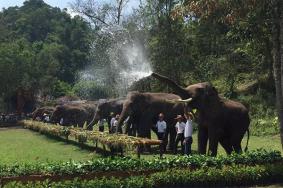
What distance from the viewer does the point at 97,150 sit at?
78.5 ft

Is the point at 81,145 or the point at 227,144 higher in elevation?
the point at 227,144

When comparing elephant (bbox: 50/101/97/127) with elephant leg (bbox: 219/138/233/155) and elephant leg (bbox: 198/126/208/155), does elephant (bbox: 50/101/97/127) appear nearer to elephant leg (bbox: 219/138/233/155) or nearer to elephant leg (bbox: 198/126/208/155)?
elephant leg (bbox: 219/138/233/155)

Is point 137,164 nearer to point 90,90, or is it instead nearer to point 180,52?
point 180,52

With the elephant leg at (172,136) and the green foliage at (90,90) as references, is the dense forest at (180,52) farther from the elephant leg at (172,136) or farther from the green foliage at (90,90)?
the elephant leg at (172,136)

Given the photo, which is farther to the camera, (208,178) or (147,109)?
(147,109)

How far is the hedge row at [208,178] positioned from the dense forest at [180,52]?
4544 mm

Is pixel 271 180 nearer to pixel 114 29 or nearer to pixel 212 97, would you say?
pixel 212 97

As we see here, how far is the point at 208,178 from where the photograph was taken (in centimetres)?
1453

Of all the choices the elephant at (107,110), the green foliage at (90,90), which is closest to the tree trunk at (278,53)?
the elephant at (107,110)

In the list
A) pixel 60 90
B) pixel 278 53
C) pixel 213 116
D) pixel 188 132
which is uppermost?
pixel 60 90

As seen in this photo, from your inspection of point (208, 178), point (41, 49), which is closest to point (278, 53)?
point (208, 178)

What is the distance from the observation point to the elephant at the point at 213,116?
58.9 feet

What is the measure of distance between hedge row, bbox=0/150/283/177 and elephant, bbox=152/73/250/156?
2218 mm

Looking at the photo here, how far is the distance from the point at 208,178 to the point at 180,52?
28418mm
